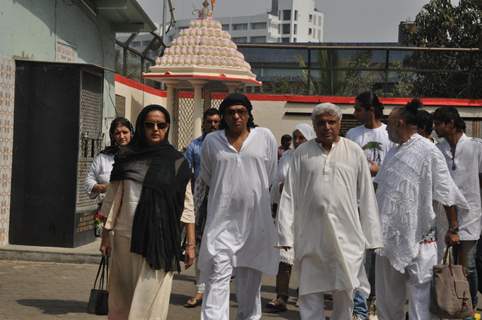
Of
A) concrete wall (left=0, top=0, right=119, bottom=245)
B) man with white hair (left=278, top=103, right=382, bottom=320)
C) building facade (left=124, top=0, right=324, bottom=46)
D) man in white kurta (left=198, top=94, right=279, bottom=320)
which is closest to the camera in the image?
man with white hair (left=278, top=103, right=382, bottom=320)

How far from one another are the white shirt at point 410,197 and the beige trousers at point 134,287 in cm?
176

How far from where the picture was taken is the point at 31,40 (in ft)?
39.9

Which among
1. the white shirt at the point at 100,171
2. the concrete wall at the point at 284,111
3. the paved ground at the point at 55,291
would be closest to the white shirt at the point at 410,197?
the paved ground at the point at 55,291

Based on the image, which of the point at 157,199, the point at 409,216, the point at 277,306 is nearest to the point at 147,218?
the point at 157,199

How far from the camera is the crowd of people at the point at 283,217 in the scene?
588 centimetres

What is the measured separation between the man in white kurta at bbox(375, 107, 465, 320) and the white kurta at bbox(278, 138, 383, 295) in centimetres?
30

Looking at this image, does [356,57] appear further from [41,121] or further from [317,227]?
[317,227]

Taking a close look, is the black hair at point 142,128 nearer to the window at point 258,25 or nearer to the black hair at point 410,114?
the black hair at point 410,114

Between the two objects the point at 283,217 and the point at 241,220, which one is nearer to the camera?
the point at 283,217

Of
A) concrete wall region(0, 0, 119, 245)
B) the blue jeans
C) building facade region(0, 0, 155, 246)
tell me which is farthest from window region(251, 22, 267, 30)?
the blue jeans

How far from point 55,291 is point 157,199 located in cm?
382

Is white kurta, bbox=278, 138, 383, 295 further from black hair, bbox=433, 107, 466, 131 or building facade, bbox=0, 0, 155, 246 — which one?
building facade, bbox=0, 0, 155, 246

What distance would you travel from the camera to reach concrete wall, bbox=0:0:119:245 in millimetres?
11492

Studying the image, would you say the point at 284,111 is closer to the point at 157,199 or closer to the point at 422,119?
the point at 422,119
